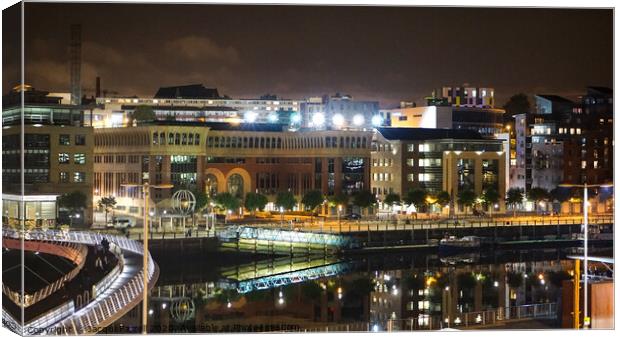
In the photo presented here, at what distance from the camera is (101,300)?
1978 centimetres

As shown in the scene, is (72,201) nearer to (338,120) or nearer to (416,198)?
(416,198)

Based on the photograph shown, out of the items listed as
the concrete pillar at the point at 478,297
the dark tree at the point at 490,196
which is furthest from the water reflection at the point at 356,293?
the dark tree at the point at 490,196

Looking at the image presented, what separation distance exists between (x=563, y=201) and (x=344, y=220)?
9.72m

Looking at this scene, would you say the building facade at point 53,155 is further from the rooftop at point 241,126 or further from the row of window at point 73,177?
the rooftop at point 241,126

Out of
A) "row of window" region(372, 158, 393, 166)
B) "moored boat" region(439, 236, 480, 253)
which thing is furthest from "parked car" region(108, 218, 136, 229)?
"row of window" region(372, 158, 393, 166)

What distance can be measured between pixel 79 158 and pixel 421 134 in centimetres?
1393

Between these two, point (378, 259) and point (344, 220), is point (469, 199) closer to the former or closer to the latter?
point (344, 220)

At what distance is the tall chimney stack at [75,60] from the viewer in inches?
1170

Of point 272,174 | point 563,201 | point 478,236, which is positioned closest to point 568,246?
point 478,236

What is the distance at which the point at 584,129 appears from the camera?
42.6 meters

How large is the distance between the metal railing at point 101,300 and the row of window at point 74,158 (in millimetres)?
6170

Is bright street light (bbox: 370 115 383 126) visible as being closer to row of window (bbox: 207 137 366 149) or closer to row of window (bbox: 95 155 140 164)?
row of window (bbox: 207 137 366 149)

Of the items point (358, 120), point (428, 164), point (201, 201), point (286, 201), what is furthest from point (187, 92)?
point (201, 201)

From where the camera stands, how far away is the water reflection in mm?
20312
